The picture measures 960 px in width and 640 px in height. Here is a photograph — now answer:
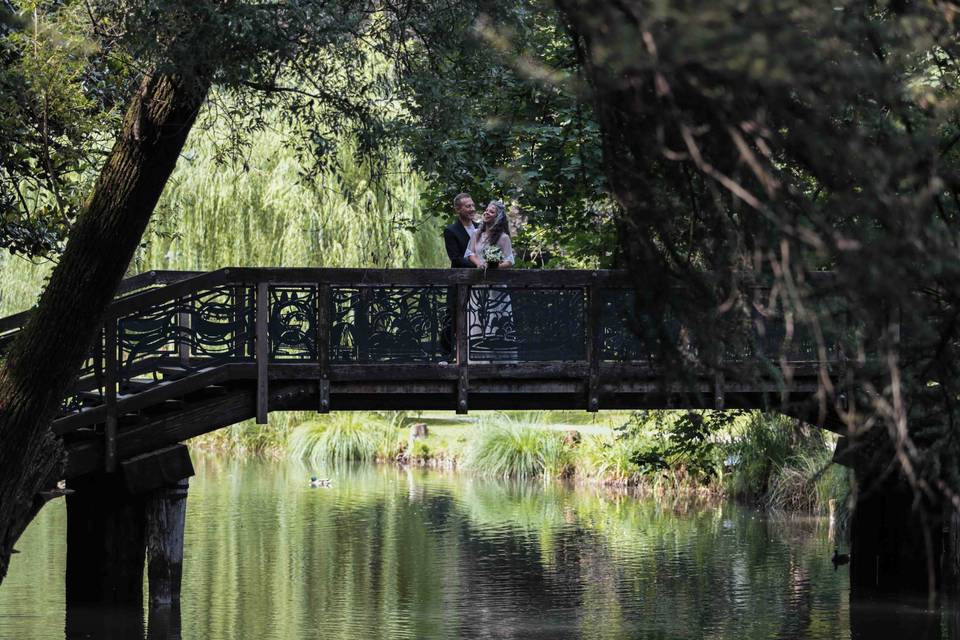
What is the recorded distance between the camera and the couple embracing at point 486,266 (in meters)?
13.2

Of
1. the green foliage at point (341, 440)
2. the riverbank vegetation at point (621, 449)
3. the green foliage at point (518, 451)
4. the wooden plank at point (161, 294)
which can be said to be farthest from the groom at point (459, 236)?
the green foliage at point (341, 440)

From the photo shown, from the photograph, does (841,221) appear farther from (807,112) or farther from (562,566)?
(562,566)

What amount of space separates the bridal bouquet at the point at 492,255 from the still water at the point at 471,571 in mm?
3065

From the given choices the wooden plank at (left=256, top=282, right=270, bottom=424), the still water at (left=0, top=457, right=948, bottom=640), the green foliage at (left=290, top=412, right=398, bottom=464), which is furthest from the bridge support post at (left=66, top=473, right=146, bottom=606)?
the green foliage at (left=290, top=412, right=398, bottom=464)

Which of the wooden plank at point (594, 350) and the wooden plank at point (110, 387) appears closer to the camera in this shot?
the wooden plank at point (110, 387)

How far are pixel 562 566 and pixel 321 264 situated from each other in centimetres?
925

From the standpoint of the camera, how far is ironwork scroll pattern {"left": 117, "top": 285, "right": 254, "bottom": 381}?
12.5 m

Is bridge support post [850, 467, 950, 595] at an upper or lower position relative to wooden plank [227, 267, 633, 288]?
lower

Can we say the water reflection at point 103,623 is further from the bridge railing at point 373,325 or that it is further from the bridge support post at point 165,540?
the bridge railing at point 373,325

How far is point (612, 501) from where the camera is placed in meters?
21.5

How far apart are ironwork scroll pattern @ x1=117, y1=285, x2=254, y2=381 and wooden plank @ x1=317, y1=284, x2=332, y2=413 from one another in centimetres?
56

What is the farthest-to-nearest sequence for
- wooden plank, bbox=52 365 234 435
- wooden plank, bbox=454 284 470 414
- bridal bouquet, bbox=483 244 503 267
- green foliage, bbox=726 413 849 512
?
green foliage, bbox=726 413 849 512 → bridal bouquet, bbox=483 244 503 267 → wooden plank, bbox=454 284 470 414 → wooden plank, bbox=52 365 234 435

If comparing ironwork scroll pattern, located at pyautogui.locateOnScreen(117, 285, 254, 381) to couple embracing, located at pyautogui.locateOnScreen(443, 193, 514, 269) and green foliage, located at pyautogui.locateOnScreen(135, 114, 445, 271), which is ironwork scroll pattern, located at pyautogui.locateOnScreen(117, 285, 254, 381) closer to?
couple embracing, located at pyautogui.locateOnScreen(443, 193, 514, 269)

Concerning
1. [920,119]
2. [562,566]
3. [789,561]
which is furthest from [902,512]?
[920,119]
